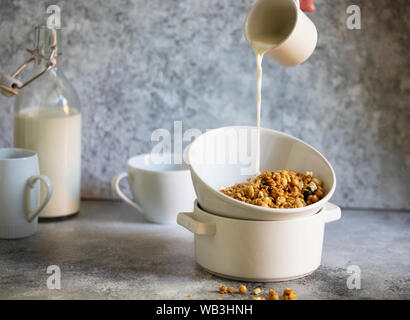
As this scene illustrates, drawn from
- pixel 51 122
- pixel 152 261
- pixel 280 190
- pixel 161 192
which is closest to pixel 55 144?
pixel 51 122

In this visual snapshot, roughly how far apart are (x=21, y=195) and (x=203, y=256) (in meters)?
0.36

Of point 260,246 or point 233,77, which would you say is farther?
point 233,77

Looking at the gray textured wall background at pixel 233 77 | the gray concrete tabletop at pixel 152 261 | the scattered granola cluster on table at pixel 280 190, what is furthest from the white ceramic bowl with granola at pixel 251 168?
the gray textured wall background at pixel 233 77

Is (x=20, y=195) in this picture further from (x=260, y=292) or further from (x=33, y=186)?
(x=260, y=292)

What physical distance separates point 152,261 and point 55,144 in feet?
1.07

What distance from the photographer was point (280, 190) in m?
0.93

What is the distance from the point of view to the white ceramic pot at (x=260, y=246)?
0.87m

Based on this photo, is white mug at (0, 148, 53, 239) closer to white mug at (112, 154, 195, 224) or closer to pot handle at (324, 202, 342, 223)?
white mug at (112, 154, 195, 224)

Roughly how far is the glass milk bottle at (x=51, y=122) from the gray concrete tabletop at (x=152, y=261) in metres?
0.08

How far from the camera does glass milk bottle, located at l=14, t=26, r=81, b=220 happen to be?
1150 mm

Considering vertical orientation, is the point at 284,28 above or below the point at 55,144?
above
